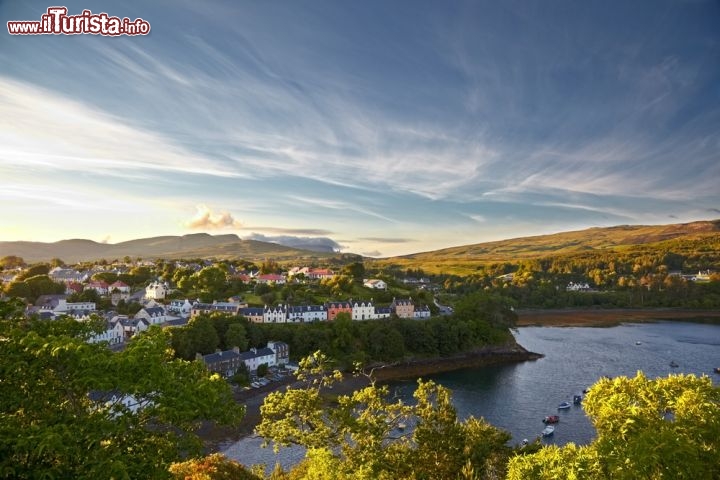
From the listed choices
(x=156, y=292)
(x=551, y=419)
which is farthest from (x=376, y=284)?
(x=551, y=419)

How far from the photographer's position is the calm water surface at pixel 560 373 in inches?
1415

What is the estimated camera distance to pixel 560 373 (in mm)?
53062

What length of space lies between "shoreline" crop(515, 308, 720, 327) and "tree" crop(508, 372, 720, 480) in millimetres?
81783

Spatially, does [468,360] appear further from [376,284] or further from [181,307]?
[181,307]

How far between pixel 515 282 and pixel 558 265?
37741 millimetres

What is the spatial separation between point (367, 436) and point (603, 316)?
10380 centimetres

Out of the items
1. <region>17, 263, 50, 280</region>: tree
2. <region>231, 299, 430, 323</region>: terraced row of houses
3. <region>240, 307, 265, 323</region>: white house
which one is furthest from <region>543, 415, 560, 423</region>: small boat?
<region>17, 263, 50, 280</region>: tree

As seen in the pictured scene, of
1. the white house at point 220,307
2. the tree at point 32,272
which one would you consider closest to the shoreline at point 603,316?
the white house at point 220,307

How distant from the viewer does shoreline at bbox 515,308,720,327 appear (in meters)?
92.4

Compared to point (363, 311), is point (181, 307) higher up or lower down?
higher up

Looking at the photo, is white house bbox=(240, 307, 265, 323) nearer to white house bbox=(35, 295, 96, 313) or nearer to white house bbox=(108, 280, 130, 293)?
white house bbox=(35, 295, 96, 313)

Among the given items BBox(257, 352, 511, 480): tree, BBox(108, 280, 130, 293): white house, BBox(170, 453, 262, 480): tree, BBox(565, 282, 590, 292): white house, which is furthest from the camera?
BBox(565, 282, 590, 292): white house

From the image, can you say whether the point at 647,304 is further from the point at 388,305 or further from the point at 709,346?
the point at 388,305

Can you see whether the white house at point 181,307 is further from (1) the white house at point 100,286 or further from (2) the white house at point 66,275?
(2) the white house at point 66,275
